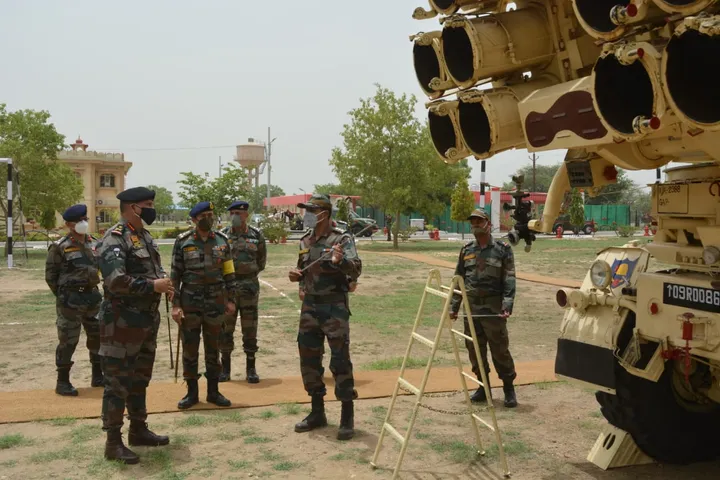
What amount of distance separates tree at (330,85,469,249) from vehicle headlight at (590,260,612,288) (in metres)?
26.3

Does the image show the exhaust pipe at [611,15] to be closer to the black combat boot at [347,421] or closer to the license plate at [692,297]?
the license plate at [692,297]

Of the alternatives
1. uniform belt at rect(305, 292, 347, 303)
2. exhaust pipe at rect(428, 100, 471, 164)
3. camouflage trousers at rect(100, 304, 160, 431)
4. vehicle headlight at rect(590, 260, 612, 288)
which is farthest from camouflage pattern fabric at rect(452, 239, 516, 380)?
camouflage trousers at rect(100, 304, 160, 431)

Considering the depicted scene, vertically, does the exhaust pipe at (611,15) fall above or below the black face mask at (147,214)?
above

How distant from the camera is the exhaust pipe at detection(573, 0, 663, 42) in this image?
3.44 m

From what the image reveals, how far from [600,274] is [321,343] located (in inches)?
99.4

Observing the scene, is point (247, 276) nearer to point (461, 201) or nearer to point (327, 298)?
point (327, 298)

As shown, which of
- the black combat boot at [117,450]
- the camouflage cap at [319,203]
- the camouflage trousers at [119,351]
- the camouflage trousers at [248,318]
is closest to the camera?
the black combat boot at [117,450]

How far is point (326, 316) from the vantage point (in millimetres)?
6242

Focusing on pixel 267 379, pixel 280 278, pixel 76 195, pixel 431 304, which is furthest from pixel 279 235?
pixel 267 379

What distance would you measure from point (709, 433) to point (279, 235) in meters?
28.0

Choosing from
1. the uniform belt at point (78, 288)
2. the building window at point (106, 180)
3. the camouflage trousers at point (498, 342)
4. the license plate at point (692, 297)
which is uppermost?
the building window at point (106, 180)

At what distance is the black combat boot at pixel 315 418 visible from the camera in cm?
618

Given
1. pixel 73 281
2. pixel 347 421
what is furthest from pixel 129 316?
pixel 73 281

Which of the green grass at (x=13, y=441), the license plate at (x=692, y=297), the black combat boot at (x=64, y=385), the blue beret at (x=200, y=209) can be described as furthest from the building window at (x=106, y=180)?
the license plate at (x=692, y=297)
